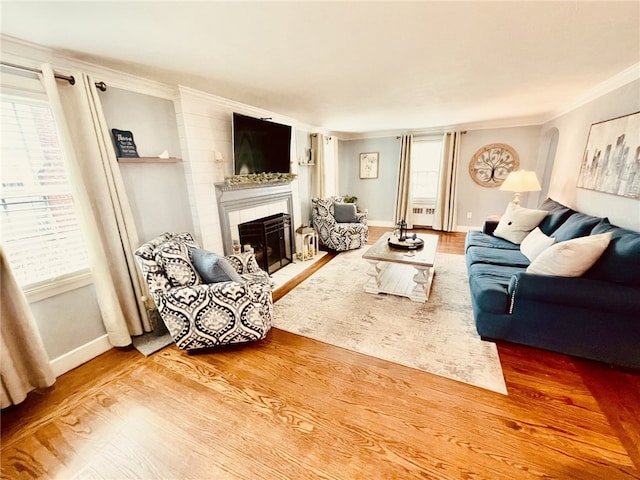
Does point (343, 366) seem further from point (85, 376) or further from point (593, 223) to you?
point (593, 223)

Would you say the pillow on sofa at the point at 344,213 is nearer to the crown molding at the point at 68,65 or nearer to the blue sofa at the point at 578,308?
the blue sofa at the point at 578,308

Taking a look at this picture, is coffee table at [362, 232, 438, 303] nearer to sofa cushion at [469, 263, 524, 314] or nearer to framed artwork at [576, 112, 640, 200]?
sofa cushion at [469, 263, 524, 314]

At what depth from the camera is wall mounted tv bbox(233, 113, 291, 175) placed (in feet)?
9.96

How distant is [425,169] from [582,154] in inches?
117

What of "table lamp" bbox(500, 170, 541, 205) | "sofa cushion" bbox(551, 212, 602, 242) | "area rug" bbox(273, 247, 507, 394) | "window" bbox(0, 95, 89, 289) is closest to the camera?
"window" bbox(0, 95, 89, 289)

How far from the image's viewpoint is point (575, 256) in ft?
6.02

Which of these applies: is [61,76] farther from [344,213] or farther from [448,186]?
[448,186]

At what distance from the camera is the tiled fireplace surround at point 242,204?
10.2ft

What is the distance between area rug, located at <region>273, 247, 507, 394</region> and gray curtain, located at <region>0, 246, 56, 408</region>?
1.69m

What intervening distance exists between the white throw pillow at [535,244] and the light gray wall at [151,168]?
12.3 feet

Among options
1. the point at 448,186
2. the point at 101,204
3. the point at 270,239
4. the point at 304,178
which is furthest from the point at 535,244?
the point at 101,204

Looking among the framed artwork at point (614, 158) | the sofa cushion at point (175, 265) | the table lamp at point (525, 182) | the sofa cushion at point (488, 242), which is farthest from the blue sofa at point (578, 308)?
the sofa cushion at point (175, 265)

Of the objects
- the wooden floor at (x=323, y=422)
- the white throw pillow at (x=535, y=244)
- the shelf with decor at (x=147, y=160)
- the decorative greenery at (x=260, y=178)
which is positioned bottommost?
the wooden floor at (x=323, y=422)

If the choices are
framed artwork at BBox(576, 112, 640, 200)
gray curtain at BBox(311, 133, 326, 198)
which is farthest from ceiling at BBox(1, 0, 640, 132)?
gray curtain at BBox(311, 133, 326, 198)
